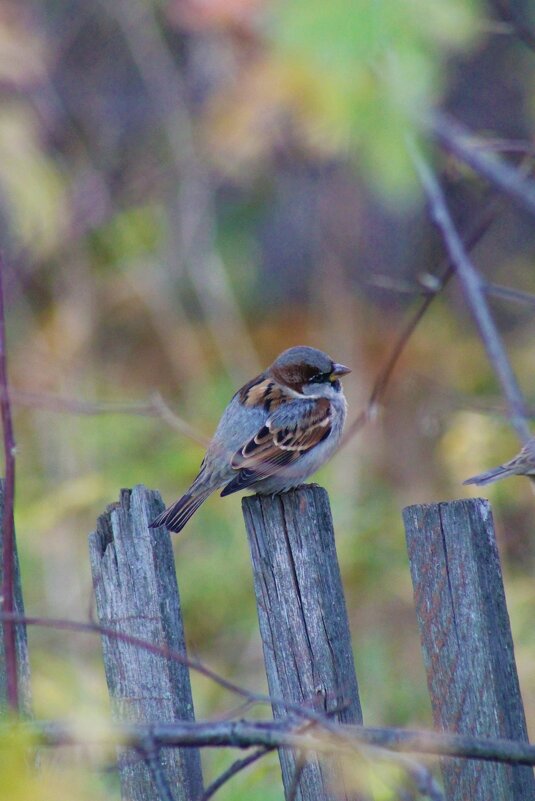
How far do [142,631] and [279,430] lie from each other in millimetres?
1634

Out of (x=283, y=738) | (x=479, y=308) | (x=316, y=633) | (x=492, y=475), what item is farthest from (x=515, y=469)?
(x=283, y=738)

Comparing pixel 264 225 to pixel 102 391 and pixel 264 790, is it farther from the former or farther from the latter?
pixel 264 790

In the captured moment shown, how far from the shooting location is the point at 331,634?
2.13 m

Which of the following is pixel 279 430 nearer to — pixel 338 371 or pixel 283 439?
pixel 283 439

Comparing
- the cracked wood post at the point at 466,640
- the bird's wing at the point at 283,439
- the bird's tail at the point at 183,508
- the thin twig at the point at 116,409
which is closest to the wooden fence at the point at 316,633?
the cracked wood post at the point at 466,640

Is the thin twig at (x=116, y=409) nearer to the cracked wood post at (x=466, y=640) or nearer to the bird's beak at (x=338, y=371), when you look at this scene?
the bird's beak at (x=338, y=371)

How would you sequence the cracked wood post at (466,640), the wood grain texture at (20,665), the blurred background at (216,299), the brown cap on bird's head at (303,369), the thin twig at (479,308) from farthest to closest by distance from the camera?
the blurred background at (216,299) < the brown cap on bird's head at (303,369) < the thin twig at (479,308) < the wood grain texture at (20,665) < the cracked wood post at (466,640)

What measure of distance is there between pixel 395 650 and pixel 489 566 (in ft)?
12.0

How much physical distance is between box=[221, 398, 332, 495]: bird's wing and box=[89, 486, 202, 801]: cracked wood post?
48.0 inches

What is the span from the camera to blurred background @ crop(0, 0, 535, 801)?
16.3 feet

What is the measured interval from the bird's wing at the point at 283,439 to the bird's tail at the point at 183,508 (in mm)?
97

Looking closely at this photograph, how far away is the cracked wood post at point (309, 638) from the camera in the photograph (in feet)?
6.93

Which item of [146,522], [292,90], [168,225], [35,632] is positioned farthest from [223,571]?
[146,522]

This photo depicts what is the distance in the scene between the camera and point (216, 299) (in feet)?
22.0
